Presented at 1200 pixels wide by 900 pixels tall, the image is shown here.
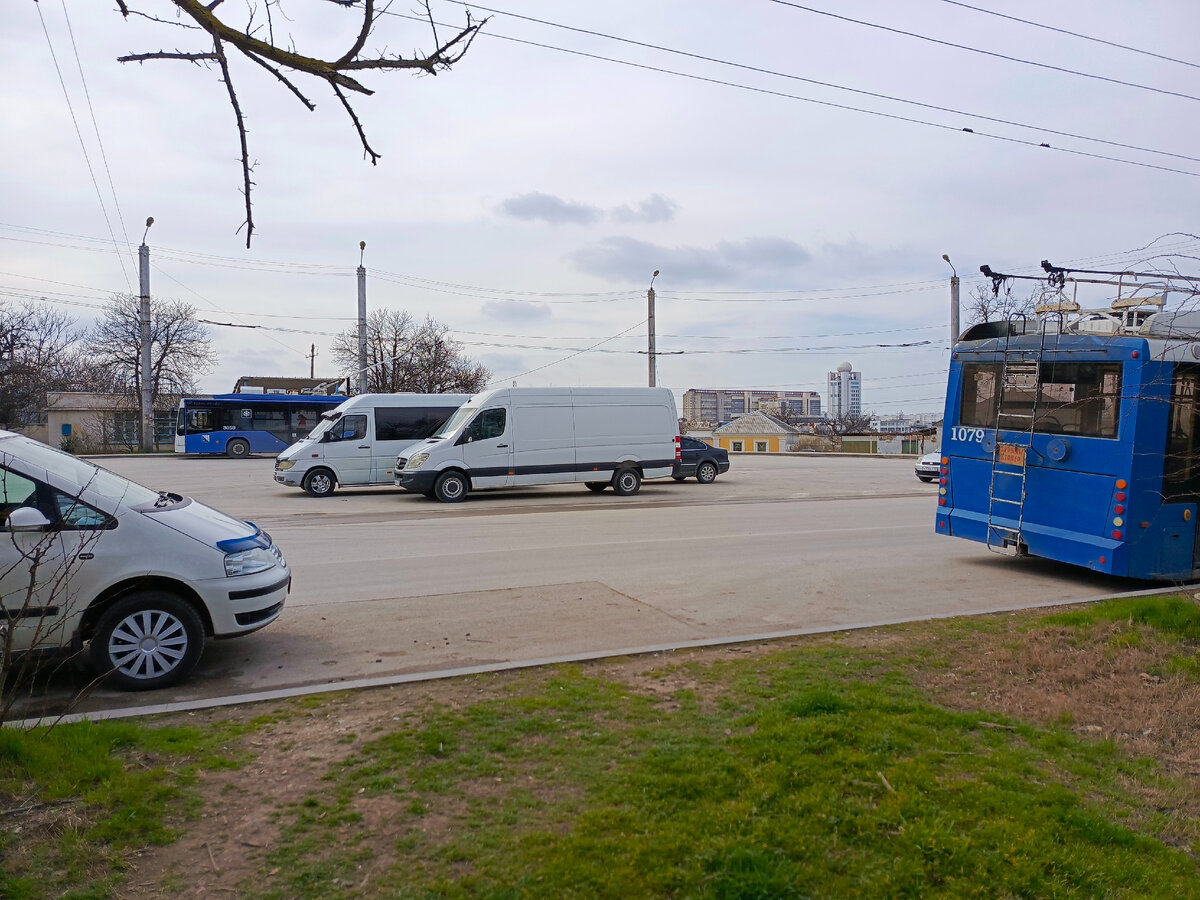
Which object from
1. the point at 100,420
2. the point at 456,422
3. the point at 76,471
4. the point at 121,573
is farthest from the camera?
the point at 100,420

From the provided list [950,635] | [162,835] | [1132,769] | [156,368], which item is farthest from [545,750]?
[156,368]

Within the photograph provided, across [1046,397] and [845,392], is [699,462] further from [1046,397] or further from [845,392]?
[845,392]

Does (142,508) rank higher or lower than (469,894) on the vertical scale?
higher

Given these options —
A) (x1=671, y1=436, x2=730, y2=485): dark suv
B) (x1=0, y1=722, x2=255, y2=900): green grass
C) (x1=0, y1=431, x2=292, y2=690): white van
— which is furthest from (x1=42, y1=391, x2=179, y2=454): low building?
(x1=0, y1=722, x2=255, y2=900): green grass

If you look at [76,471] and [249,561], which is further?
[249,561]

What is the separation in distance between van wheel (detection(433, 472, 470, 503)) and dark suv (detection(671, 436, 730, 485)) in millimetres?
7957

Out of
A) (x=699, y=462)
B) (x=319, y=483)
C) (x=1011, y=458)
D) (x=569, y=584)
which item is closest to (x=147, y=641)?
(x=569, y=584)

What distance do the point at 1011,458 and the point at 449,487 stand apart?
12.5 meters

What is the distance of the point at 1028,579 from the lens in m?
10.6

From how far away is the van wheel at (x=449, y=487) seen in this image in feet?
65.8

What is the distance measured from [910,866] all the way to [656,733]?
1.65 metres

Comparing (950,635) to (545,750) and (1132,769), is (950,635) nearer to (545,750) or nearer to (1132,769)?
(1132,769)

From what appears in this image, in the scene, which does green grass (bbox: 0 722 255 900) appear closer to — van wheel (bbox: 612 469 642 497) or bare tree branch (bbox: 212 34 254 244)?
bare tree branch (bbox: 212 34 254 244)

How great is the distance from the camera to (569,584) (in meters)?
9.78
